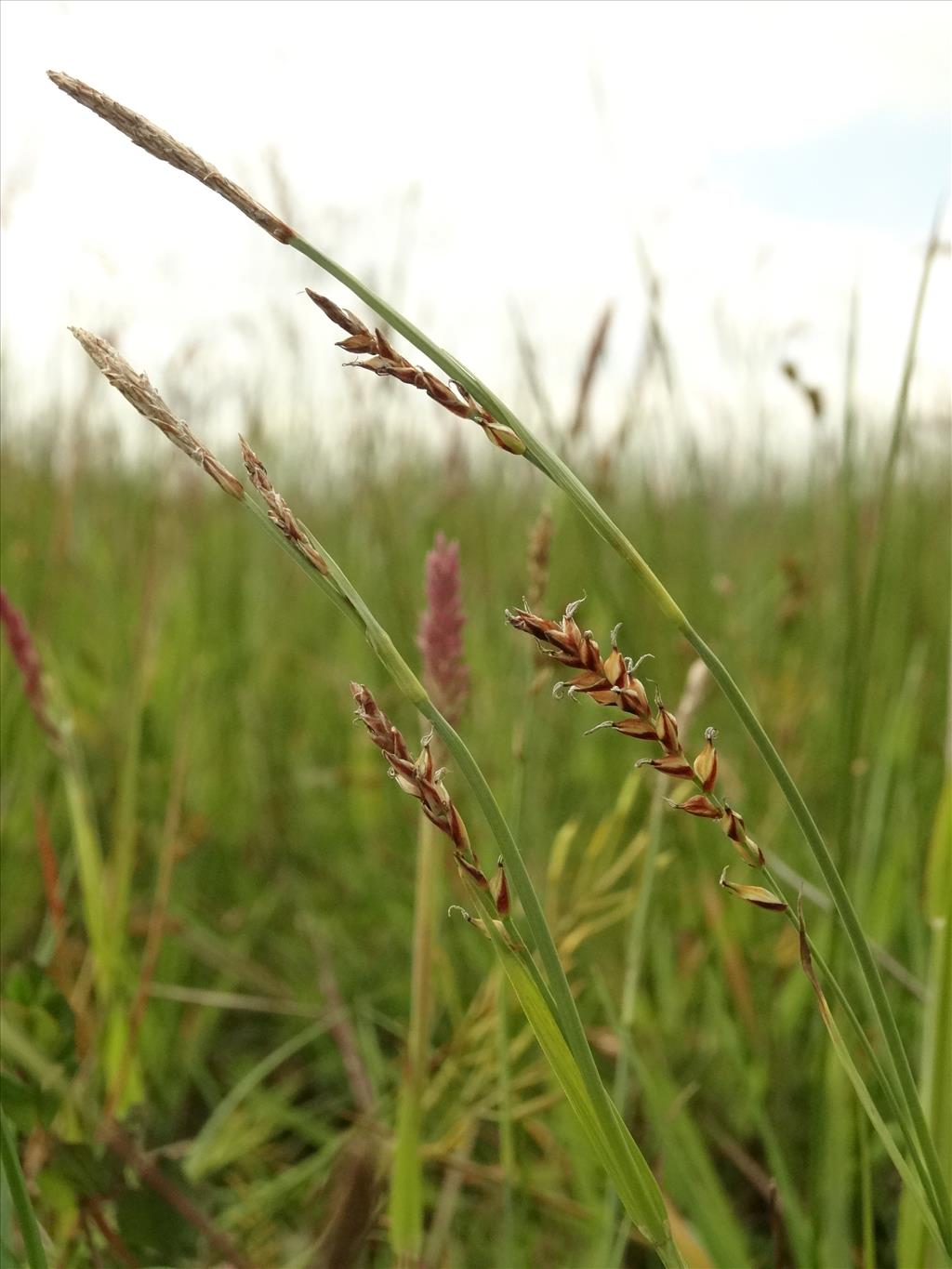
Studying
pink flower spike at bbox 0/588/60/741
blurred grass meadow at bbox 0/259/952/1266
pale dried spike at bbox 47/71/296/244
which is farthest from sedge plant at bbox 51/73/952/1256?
pink flower spike at bbox 0/588/60/741

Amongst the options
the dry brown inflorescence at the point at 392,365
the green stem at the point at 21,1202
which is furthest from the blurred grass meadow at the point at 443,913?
the dry brown inflorescence at the point at 392,365

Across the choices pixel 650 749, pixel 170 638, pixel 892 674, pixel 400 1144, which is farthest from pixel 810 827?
pixel 170 638

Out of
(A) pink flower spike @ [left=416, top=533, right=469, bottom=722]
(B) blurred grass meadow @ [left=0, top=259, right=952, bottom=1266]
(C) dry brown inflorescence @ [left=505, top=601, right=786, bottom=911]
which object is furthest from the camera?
(B) blurred grass meadow @ [left=0, top=259, right=952, bottom=1266]

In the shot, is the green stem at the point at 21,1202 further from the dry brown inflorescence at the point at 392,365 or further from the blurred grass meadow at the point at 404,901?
the dry brown inflorescence at the point at 392,365

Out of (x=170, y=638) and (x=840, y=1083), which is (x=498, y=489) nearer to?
(x=170, y=638)

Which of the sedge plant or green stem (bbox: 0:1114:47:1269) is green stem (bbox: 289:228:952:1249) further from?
green stem (bbox: 0:1114:47:1269)

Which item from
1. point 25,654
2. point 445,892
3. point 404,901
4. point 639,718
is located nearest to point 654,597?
point 639,718
